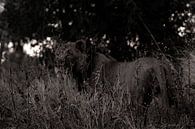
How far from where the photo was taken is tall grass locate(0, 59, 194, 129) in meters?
5.35

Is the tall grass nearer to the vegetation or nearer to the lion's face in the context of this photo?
the vegetation

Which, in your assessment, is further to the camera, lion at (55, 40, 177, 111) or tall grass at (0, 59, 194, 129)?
lion at (55, 40, 177, 111)

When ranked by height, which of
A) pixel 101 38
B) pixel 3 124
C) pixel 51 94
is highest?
pixel 101 38

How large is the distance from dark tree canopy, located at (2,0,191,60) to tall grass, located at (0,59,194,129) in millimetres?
3113

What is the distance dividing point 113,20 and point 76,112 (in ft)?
14.0

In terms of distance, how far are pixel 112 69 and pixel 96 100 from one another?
6.23ft

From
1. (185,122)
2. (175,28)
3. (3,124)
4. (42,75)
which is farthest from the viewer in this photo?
(175,28)

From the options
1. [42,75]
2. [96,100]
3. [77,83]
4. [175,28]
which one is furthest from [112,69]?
[175,28]

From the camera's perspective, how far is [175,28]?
956cm

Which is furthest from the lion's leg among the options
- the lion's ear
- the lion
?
the lion's ear

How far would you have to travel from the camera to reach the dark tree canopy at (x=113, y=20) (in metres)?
9.30

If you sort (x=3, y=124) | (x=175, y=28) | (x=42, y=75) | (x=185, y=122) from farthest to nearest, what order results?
(x=175, y=28)
(x=42, y=75)
(x=3, y=124)
(x=185, y=122)

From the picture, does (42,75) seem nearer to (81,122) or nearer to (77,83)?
(77,83)

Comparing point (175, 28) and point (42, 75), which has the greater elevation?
point (175, 28)
